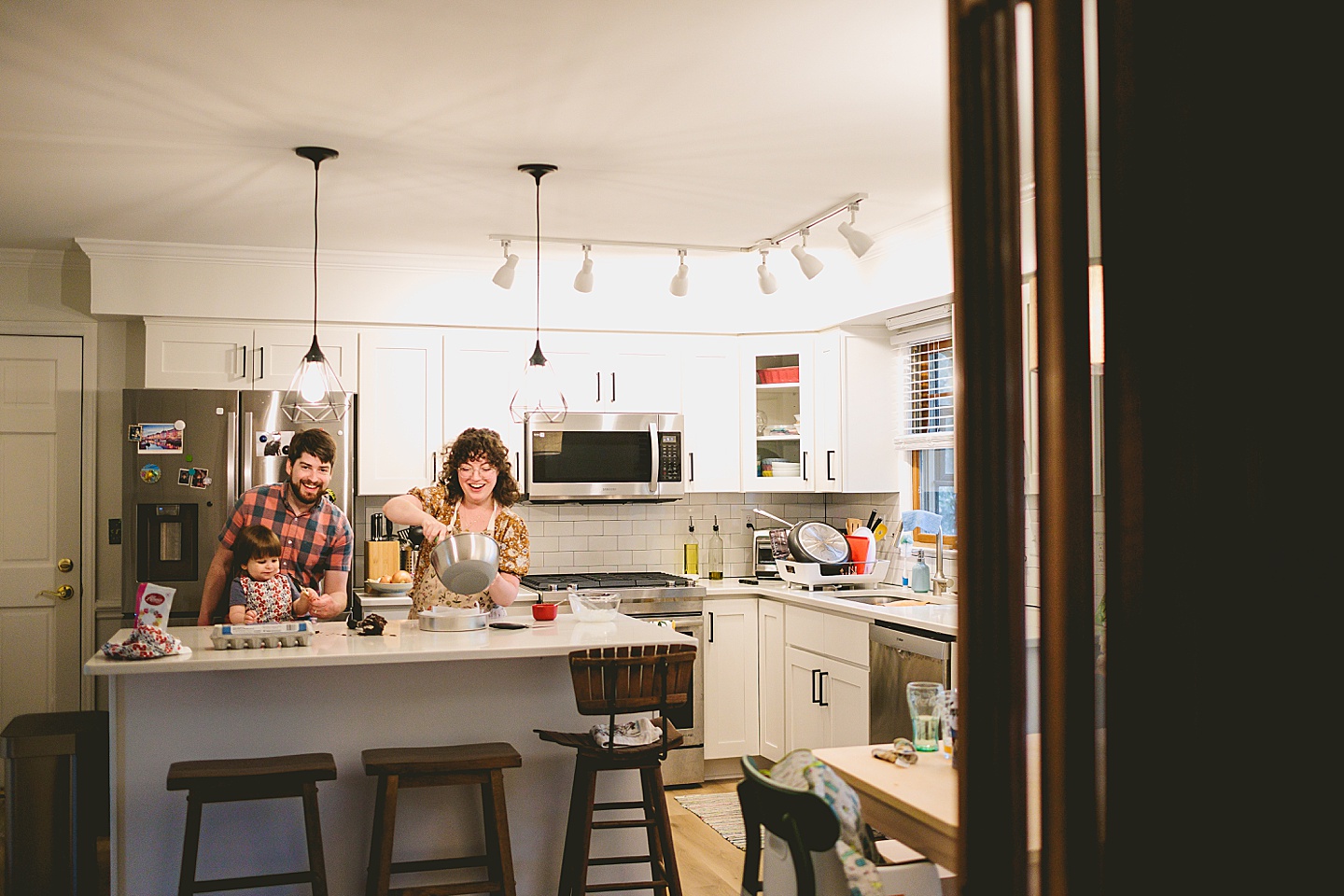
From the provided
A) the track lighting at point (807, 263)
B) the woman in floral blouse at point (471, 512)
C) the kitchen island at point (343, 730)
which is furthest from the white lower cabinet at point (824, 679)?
the woman in floral blouse at point (471, 512)

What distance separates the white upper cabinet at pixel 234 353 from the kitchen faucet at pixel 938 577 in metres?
Answer: 2.88

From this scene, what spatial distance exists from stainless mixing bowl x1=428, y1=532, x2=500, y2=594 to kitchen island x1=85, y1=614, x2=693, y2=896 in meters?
0.17

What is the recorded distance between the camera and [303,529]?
12.3ft

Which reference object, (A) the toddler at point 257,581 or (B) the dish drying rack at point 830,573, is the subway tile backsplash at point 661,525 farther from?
(A) the toddler at point 257,581

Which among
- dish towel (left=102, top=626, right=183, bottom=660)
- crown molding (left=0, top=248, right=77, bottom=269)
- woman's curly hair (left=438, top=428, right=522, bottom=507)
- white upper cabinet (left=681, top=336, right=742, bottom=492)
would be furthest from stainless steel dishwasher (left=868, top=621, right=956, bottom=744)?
crown molding (left=0, top=248, right=77, bottom=269)

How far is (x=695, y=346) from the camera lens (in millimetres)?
5676

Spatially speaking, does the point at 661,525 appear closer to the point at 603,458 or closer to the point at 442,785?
the point at 603,458

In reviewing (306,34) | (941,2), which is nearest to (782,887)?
(941,2)

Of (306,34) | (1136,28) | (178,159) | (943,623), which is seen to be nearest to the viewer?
(1136,28)

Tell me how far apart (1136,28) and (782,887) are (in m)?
1.43

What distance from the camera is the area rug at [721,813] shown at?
4.32 meters

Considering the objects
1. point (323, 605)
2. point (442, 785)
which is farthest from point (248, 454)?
point (442, 785)

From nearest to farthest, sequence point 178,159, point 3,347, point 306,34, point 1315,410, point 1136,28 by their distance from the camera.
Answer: point 1315,410
point 1136,28
point 306,34
point 178,159
point 3,347

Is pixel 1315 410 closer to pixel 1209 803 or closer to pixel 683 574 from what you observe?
pixel 1209 803
